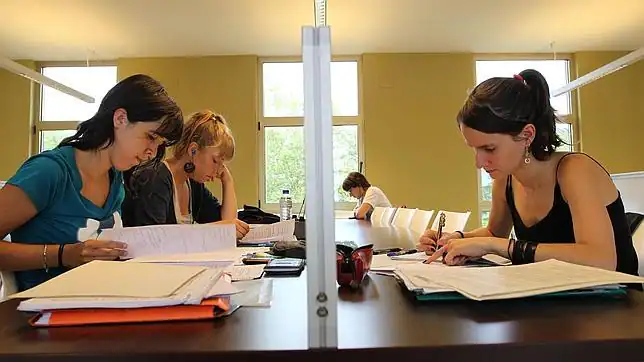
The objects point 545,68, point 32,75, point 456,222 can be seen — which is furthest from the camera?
point 545,68

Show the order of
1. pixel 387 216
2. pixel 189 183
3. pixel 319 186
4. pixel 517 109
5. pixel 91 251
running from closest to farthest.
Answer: pixel 319 186, pixel 91 251, pixel 517 109, pixel 189 183, pixel 387 216

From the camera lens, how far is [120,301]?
0.58 m

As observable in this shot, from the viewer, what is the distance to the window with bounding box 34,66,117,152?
618cm

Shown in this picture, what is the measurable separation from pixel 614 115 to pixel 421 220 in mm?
4216

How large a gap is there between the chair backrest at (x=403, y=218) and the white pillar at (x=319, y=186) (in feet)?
10.5

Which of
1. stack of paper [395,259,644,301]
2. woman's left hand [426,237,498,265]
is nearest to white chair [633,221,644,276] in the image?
woman's left hand [426,237,498,265]

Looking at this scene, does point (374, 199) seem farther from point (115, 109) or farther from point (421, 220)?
point (115, 109)

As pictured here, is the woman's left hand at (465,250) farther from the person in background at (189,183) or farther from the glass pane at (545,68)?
the glass pane at (545,68)

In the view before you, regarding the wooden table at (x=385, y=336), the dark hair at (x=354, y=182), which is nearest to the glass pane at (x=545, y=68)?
the dark hair at (x=354, y=182)

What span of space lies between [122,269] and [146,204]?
3.37 feet

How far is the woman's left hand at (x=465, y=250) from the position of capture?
3.45 feet

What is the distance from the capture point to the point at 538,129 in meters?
1.36

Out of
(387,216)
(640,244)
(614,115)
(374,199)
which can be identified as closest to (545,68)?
(614,115)

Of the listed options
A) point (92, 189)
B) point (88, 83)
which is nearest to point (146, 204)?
→ point (92, 189)
